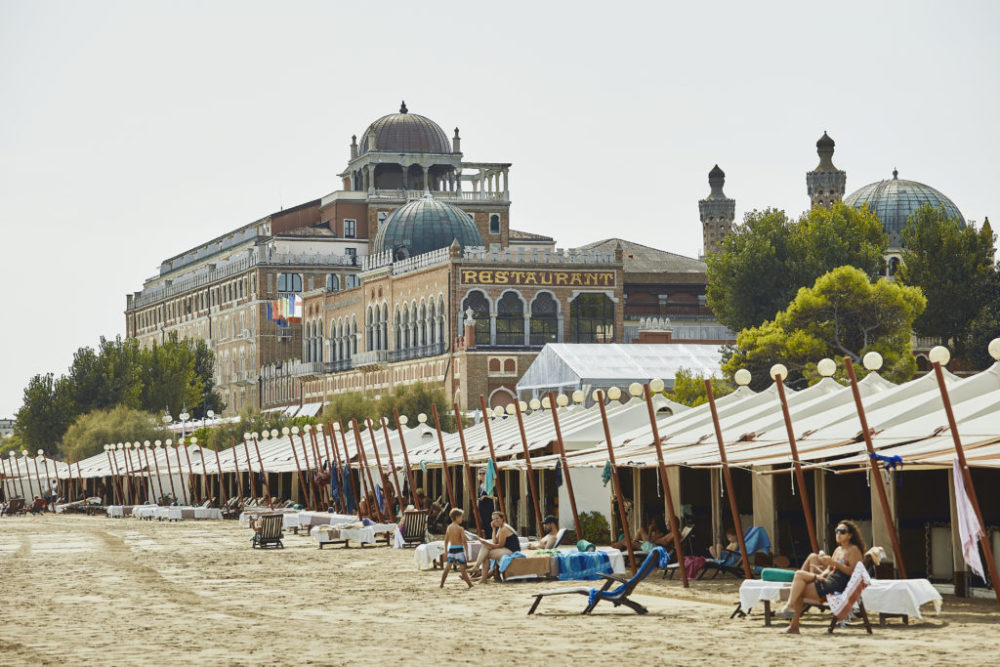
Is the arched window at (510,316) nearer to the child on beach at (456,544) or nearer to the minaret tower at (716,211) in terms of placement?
the minaret tower at (716,211)

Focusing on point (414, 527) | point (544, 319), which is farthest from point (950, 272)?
point (414, 527)

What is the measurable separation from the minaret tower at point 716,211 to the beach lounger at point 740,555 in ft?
361

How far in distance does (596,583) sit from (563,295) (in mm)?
64158

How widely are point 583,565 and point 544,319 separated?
6305 cm

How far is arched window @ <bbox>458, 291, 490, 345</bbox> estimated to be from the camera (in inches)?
3398

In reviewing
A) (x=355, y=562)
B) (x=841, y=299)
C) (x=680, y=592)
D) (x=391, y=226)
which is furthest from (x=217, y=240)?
(x=680, y=592)

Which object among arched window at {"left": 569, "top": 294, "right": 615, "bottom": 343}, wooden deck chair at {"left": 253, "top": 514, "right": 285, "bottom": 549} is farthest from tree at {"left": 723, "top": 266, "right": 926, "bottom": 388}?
wooden deck chair at {"left": 253, "top": 514, "right": 285, "bottom": 549}

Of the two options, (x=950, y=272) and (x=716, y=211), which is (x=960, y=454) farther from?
(x=716, y=211)

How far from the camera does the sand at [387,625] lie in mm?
15828

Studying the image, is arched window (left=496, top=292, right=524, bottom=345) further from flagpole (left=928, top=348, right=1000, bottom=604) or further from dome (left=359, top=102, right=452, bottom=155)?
flagpole (left=928, top=348, right=1000, bottom=604)

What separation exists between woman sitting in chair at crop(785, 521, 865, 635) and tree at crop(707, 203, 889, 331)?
62433mm

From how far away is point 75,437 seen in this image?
92562 mm

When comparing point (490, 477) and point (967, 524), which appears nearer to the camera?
point (967, 524)

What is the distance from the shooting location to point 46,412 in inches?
4122
